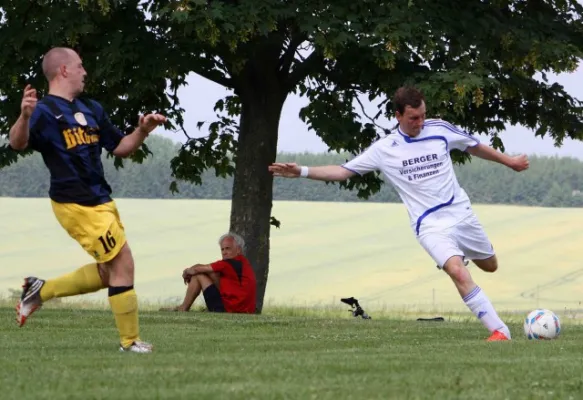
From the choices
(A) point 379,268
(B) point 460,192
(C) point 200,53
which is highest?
(C) point 200,53

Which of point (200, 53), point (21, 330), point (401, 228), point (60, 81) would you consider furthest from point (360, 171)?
point (401, 228)

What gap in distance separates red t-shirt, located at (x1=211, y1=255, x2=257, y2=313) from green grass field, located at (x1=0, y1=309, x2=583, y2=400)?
19.8ft

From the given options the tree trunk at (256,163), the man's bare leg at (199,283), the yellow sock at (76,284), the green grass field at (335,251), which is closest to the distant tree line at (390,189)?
the green grass field at (335,251)

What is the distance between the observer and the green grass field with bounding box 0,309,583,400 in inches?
279

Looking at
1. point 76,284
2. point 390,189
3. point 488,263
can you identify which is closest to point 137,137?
point 76,284

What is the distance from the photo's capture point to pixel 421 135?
12094 millimetres

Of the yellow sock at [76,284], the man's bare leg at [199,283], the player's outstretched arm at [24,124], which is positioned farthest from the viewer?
the man's bare leg at [199,283]

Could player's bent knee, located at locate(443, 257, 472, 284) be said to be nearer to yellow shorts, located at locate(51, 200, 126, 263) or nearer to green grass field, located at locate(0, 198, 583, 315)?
yellow shorts, located at locate(51, 200, 126, 263)

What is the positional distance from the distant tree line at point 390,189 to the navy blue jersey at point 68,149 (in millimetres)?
61420

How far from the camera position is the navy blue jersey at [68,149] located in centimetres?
956

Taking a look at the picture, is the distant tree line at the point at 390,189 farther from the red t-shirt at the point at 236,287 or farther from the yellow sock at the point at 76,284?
the yellow sock at the point at 76,284

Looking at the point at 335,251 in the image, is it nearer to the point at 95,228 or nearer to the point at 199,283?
the point at 199,283

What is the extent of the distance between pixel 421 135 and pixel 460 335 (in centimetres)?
269

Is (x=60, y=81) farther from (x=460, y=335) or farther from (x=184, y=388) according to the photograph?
(x=460, y=335)
